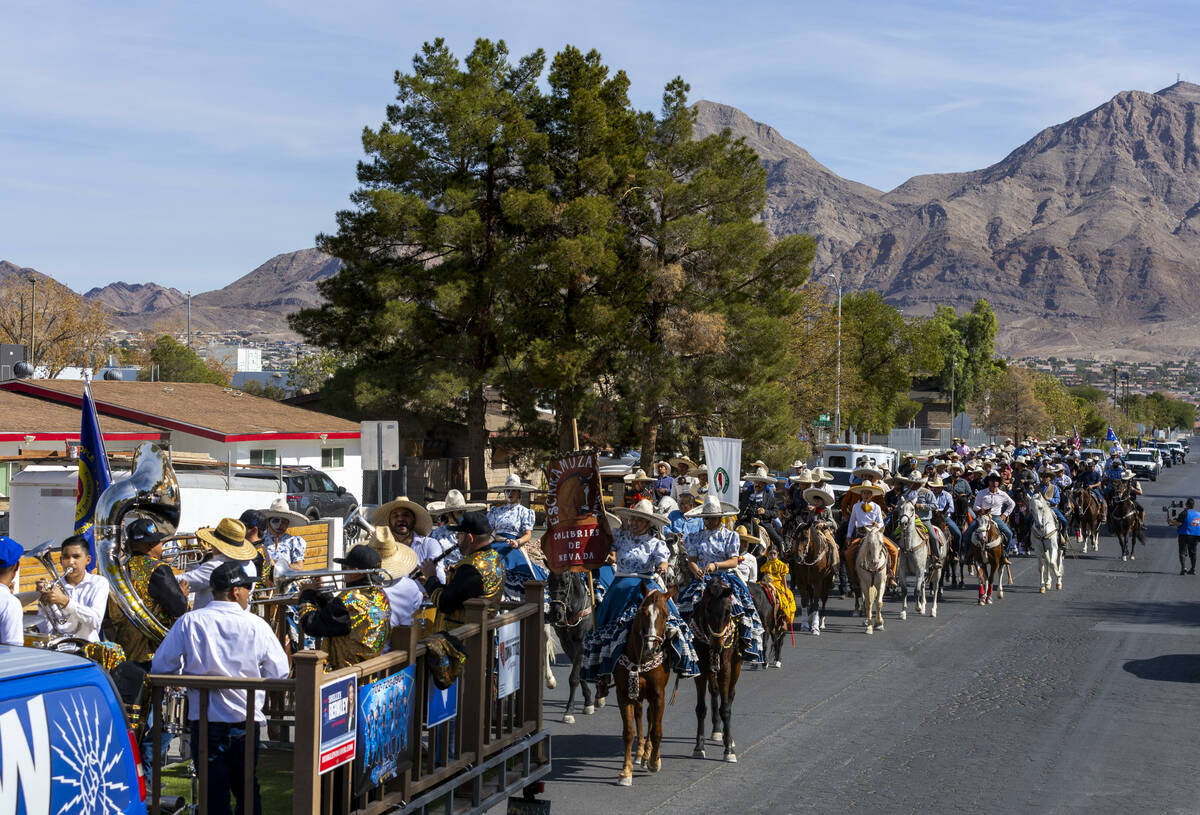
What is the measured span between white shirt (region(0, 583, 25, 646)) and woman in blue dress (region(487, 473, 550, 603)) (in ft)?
18.5

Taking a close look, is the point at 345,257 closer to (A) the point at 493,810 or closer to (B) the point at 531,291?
(B) the point at 531,291

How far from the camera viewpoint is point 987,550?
21812 mm

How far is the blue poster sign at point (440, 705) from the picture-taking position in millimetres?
6969

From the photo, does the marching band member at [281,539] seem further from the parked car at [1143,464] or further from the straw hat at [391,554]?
the parked car at [1143,464]

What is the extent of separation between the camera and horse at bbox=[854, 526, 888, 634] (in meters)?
18.2

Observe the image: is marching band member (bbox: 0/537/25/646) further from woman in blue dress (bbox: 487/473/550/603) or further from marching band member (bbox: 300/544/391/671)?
woman in blue dress (bbox: 487/473/550/603)

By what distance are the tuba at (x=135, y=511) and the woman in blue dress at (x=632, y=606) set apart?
12.2ft

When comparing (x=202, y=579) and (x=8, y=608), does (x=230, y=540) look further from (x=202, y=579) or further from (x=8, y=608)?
(x=8, y=608)

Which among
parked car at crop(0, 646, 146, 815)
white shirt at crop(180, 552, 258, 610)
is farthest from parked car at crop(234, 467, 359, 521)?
parked car at crop(0, 646, 146, 815)

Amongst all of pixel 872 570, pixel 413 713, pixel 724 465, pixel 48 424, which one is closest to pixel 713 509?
pixel 413 713

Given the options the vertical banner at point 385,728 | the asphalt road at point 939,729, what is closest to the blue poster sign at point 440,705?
the vertical banner at point 385,728

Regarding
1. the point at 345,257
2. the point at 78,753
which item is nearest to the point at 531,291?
the point at 345,257

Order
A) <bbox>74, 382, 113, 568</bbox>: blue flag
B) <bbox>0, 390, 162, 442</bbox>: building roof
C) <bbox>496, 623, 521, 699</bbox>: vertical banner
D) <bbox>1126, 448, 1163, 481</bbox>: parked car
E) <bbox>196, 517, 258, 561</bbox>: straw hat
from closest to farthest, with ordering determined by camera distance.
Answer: <bbox>496, 623, 521, 699</bbox>: vertical banner < <bbox>196, 517, 258, 561</bbox>: straw hat < <bbox>74, 382, 113, 568</bbox>: blue flag < <bbox>0, 390, 162, 442</bbox>: building roof < <bbox>1126, 448, 1163, 481</bbox>: parked car

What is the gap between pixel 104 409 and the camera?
31984mm
